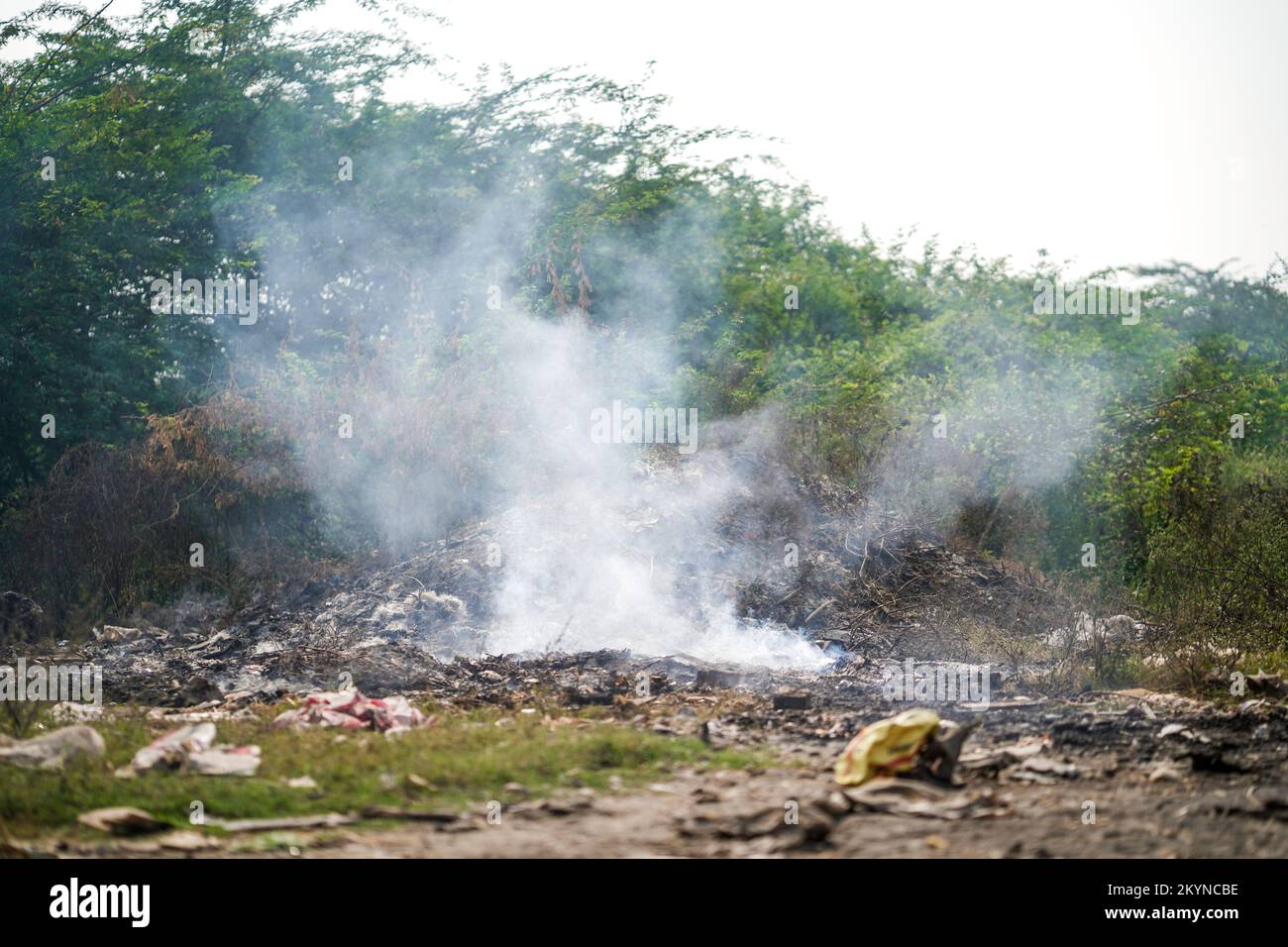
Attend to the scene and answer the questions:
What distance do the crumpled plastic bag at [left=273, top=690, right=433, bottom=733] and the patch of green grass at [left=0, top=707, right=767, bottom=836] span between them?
→ 194 mm

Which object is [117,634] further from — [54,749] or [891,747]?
[891,747]

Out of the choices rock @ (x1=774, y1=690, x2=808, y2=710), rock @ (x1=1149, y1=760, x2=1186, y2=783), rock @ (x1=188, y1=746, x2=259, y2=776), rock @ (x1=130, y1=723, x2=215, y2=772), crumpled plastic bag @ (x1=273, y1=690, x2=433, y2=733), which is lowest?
rock @ (x1=774, y1=690, x2=808, y2=710)

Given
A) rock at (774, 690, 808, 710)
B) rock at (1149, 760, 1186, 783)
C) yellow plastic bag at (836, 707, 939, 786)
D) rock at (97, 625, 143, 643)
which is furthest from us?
rock at (97, 625, 143, 643)

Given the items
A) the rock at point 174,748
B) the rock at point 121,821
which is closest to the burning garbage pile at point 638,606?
the rock at point 174,748

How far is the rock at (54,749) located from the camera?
6141 mm

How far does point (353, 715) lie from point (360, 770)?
71.0 inches

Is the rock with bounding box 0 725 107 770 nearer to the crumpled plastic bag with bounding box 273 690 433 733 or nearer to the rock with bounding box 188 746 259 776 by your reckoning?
the rock with bounding box 188 746 259 776

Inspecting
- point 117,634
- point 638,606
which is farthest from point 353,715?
point 117,634

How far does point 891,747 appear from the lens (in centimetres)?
625

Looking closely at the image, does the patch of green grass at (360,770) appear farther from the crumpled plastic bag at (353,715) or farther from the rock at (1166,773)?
the rock at (1166,773)

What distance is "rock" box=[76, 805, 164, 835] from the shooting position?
5.09 m

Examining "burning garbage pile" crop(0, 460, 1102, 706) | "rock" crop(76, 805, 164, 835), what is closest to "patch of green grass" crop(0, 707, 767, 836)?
"rock" crop(76, 805, 164, 835)

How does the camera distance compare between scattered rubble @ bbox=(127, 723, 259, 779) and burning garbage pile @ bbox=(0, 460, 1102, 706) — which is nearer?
scattered rubble @ bbox=(127, 723, 259, 779)
